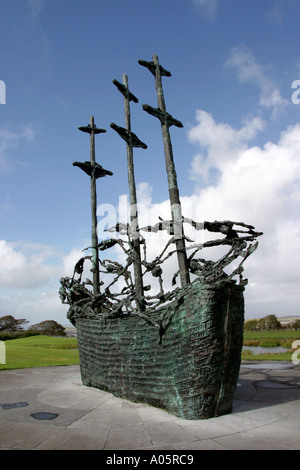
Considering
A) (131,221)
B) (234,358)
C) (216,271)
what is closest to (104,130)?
(131,221)

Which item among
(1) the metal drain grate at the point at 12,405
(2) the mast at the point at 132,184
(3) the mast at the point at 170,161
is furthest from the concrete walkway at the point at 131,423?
(3) the mast at the point at 170,161

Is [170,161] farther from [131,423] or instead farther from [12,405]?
[12,405]

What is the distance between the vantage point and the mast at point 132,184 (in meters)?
8.16

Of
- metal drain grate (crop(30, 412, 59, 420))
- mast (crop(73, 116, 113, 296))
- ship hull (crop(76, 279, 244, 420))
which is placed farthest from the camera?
mast (crop(73, 116, 113, 296))

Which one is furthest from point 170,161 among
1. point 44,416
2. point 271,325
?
point 271,325

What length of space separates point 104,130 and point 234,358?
10.6 metres

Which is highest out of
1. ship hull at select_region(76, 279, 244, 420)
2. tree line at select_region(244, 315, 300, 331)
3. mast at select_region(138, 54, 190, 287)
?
mast at select_region(138, 54, 190, 287)

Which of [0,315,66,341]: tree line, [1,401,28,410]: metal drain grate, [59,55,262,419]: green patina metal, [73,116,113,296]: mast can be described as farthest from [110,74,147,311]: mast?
[0,315,66,341]: tree line

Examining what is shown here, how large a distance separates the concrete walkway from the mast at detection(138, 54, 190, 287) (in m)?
2.70

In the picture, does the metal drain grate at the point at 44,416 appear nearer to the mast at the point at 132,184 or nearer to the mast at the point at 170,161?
the mast at the point at 132,184

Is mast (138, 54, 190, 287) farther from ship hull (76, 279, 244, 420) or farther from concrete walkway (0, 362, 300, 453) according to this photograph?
concrete walkway (0, 362, 300, 453)

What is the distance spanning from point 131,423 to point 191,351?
5.28 ft

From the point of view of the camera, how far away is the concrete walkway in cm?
460
